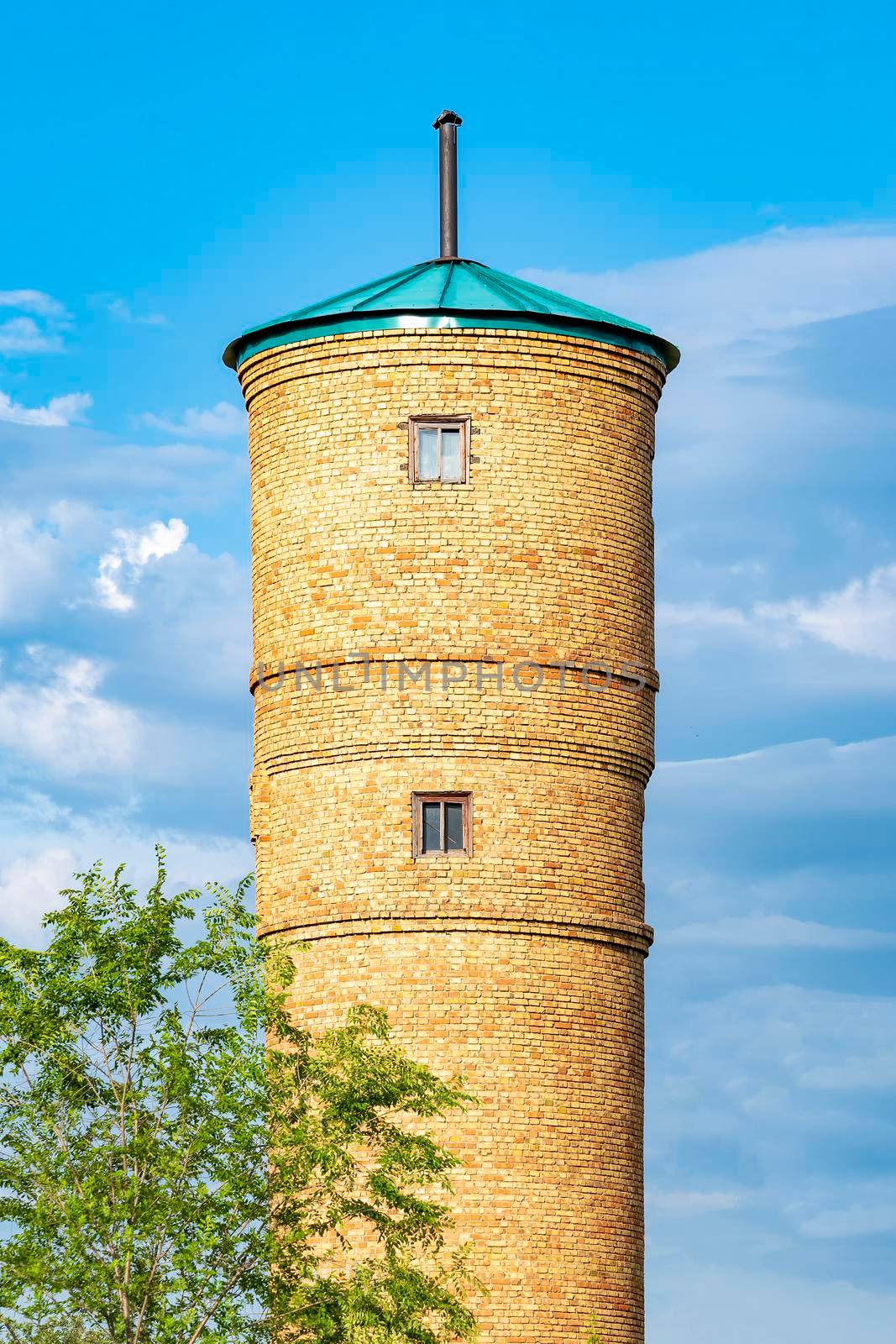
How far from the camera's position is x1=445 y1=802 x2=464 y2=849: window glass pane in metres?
38.1

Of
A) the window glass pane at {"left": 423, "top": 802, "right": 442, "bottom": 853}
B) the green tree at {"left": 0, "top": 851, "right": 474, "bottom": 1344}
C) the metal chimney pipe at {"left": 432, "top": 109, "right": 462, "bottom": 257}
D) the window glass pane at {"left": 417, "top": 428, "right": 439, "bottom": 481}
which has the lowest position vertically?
the green tree at {"left": 0, "top": 851, "right": 474, "bottom": 1344}

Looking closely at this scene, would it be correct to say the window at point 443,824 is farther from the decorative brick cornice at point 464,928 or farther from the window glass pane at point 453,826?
the decorative brick cornice at point 464,928

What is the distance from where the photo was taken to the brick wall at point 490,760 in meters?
37.3

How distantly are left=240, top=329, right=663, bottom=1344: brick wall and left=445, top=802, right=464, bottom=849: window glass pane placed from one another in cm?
25

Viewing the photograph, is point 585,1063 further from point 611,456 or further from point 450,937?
point 611,456

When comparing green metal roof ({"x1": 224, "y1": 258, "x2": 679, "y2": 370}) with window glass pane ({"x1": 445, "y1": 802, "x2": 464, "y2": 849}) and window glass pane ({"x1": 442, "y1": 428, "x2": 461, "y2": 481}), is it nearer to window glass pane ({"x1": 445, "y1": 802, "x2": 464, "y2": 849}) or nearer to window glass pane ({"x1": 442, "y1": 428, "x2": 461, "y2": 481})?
window glass pane ({"x1": 442, "y1": 428, "x2": 461, "y2": 481})

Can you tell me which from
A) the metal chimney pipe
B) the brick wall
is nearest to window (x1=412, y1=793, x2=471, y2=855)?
the brick wall

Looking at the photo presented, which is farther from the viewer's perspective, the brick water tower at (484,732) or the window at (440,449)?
the window at (440,449)

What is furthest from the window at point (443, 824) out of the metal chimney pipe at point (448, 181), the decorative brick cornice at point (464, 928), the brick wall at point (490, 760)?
the metal chimney pipe at point (448, 181)

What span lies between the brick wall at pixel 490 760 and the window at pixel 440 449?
0.15 meters

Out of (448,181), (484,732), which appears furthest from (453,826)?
(448,181)

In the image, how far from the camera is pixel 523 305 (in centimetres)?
3941

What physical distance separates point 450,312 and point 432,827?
6928 millimetres

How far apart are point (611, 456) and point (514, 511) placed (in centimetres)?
191
